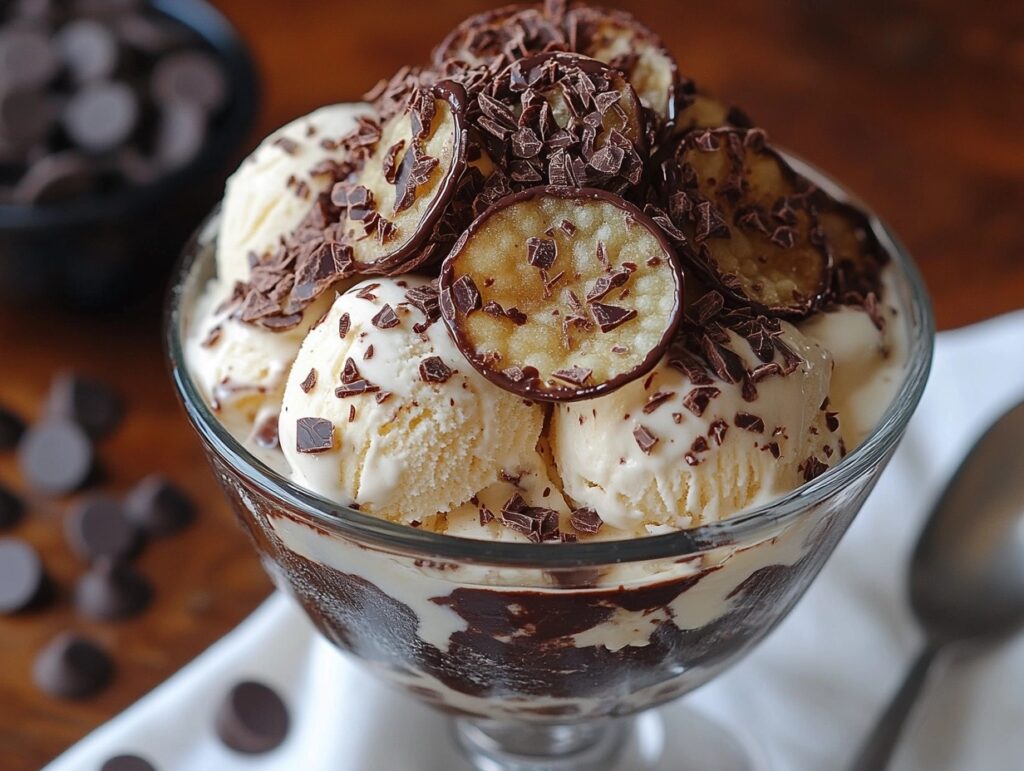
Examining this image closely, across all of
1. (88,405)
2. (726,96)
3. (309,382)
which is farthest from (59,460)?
(726,96)

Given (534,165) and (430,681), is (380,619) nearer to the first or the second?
(430,681)

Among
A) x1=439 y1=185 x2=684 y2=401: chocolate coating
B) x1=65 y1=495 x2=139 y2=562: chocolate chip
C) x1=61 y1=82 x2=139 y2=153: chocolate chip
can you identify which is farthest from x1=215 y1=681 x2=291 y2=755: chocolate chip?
x1=61 y1=82 x2=139 y2=153: chocolate chip

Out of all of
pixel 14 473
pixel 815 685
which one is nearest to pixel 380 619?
pixel 815 685

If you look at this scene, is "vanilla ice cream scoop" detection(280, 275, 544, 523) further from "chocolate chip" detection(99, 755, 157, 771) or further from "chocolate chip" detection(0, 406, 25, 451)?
"chocolate chip" detection(0, 406, 25, 451)

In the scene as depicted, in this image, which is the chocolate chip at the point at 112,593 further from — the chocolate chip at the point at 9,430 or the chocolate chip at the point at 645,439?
the chocolate chip at the point at 645,439

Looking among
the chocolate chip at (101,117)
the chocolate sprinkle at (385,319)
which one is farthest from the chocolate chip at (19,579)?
the chocolate sprinkle at (385,319)

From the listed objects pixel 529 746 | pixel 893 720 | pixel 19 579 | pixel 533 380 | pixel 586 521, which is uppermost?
pixel 533 380

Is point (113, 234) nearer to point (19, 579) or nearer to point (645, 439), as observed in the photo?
point (19, 579)
